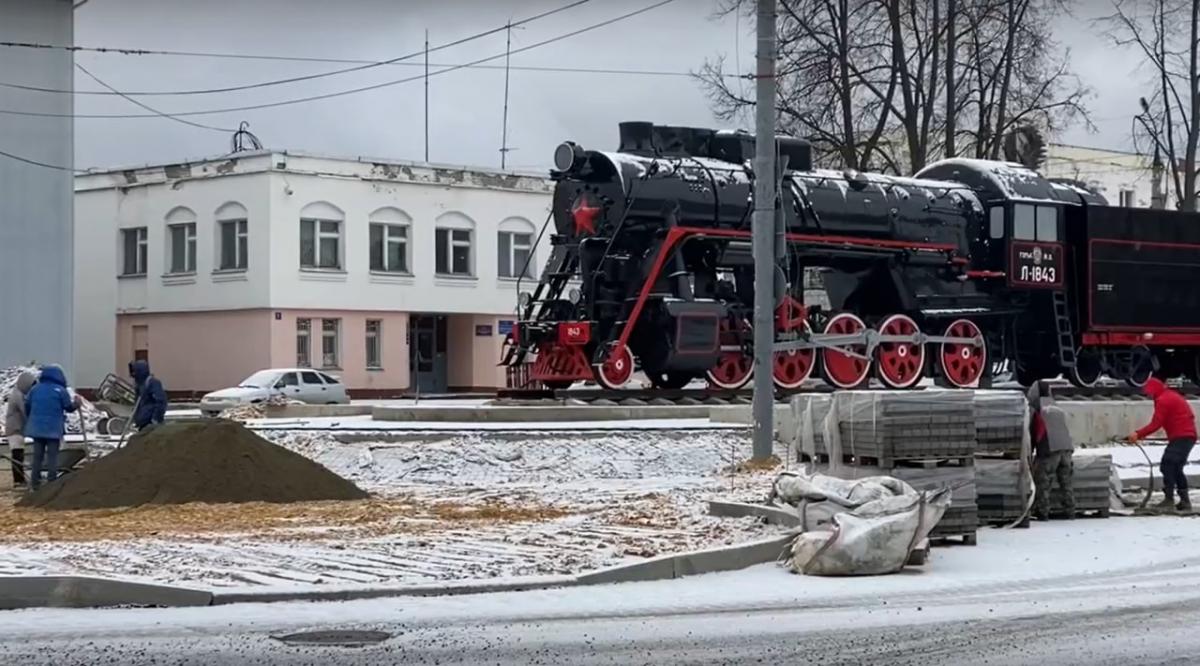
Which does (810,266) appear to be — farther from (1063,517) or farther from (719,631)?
(719,631)

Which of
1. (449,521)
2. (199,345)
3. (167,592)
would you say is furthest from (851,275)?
(199,345)

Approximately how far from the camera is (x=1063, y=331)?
2894 centimetres

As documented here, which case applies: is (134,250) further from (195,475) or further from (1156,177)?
(195,475)

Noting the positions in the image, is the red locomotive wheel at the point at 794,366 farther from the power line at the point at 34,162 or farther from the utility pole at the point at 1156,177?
the power line at the point at 34,162

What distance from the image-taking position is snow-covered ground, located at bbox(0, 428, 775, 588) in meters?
11.7

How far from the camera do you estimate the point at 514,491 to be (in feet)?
58.6

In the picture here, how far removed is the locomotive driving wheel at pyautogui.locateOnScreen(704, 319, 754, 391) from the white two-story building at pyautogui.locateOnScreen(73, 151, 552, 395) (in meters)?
23.2

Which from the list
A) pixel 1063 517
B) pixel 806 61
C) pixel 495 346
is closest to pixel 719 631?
pixel 1063 517

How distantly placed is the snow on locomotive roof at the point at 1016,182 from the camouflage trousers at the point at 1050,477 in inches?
536

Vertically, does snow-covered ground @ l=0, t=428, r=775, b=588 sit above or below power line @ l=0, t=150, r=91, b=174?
below

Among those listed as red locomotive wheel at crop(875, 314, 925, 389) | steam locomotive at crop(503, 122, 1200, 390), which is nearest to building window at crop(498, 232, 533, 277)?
steam locomotive at crop(503, 122, 1200, 390)

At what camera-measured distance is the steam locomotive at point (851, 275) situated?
973 inches

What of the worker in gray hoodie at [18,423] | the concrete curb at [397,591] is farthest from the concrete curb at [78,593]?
the worker in gray hoodie at [18,423]

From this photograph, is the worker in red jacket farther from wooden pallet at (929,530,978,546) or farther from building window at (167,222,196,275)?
building window at (167,222,196,275)
